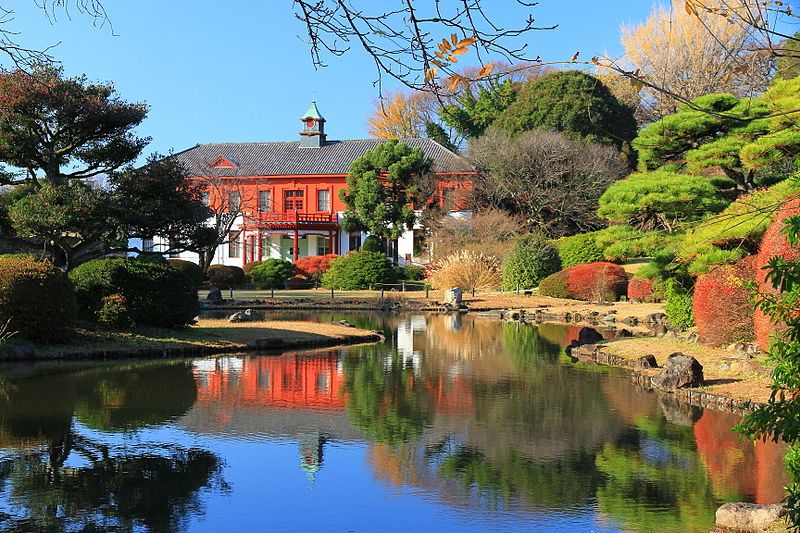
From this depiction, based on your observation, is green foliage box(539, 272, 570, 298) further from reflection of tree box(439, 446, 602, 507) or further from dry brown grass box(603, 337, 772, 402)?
reflection of tree box(439, 446, 602, 507)

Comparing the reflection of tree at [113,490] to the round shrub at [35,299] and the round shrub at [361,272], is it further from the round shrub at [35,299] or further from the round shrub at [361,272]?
the round shrub at [361,272]

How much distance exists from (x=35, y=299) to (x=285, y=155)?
38.6 meters

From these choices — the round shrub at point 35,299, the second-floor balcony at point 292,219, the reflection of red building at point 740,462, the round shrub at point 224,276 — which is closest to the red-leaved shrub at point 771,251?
the reflection of red building at point 740,462

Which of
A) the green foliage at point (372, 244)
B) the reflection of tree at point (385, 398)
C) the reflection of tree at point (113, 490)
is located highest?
the green foliage at point (372, 244)

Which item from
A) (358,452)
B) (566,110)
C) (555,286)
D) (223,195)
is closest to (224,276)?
Answer: (223,195)

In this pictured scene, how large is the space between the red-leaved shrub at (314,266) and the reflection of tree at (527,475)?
107 feet

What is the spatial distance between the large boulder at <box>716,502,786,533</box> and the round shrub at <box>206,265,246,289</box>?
3540cm

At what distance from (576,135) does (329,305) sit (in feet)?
Answer: 59.5

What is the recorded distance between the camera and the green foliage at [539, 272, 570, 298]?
106 ft

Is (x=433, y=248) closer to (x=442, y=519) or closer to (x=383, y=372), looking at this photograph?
(x=383, y=372)

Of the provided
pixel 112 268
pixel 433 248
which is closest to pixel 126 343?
pixel 112 268

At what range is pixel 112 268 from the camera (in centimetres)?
1770

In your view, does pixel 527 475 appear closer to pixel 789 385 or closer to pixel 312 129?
pixel 789 385

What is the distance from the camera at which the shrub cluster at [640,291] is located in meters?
29.8
